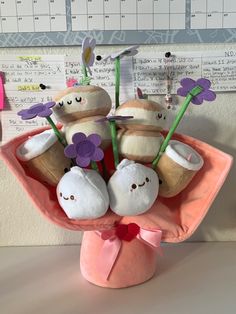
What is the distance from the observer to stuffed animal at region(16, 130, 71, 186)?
638 mm

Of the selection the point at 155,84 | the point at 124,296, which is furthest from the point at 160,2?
the point at 124,296

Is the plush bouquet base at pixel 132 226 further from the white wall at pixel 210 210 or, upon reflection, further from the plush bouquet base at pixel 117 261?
the white wall at pixel 210 210

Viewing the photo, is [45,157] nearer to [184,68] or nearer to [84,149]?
[84,149]

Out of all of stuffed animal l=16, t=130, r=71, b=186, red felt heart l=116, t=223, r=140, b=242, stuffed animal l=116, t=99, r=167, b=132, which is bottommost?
red felt heart l=116, t=223, r=140, b=242

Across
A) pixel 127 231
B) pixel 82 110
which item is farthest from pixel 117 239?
pixel 82 110

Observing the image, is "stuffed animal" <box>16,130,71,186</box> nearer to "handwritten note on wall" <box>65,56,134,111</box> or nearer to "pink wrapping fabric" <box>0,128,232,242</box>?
"pink wrapping fabric" <box>0,128,232,242</box>

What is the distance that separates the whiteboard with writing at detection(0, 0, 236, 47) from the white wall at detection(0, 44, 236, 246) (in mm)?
20

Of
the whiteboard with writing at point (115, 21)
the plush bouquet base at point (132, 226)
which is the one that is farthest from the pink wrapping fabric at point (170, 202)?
the whiteboard with writing at point (115, 21)

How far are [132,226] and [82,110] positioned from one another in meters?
0.22

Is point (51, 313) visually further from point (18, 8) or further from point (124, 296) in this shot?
point (18, 8)

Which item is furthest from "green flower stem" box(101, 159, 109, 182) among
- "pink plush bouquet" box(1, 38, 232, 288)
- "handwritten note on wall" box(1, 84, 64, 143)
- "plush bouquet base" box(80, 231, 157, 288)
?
"handwritten note on wall" box(1, 84, 64, 143)

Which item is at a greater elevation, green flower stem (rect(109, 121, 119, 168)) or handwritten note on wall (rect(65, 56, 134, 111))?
handwritten note on wall (rect(65, 56, 134, 111))

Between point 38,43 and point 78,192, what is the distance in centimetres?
36

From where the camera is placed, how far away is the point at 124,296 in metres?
0.68
